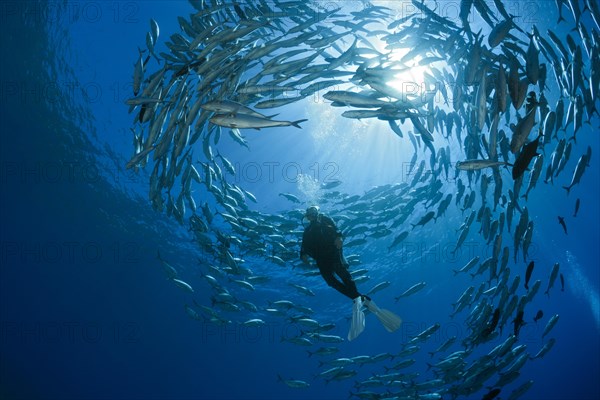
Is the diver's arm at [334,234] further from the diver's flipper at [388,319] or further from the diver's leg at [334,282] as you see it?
the diver's flipper at [388,319]

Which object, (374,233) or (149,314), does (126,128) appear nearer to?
(374,233)

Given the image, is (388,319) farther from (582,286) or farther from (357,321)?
(582,286)

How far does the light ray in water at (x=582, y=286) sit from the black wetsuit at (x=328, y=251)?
30317 millimetres

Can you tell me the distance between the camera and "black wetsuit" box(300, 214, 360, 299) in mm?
7012

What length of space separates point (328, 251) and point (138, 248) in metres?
25.5

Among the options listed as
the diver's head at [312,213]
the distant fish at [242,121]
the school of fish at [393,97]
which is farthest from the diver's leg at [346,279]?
the distant fish at [242,121]

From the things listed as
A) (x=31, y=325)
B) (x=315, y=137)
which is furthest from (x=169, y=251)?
(x=31, y=325)

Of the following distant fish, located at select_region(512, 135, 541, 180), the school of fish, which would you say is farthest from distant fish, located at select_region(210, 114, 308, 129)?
distant fish, located at select_region(512, 135, 541, 180)

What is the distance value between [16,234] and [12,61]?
16583mm

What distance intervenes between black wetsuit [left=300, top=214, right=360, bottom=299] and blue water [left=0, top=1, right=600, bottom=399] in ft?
24.4

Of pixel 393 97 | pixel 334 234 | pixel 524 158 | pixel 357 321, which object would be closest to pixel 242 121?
pixel 393 97

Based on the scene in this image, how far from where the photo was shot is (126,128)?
51.5 feet

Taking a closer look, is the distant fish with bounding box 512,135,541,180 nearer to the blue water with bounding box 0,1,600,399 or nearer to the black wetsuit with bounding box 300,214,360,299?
the black wetsuit with bounding box 300,214,360,299

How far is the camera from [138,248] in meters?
28.7
